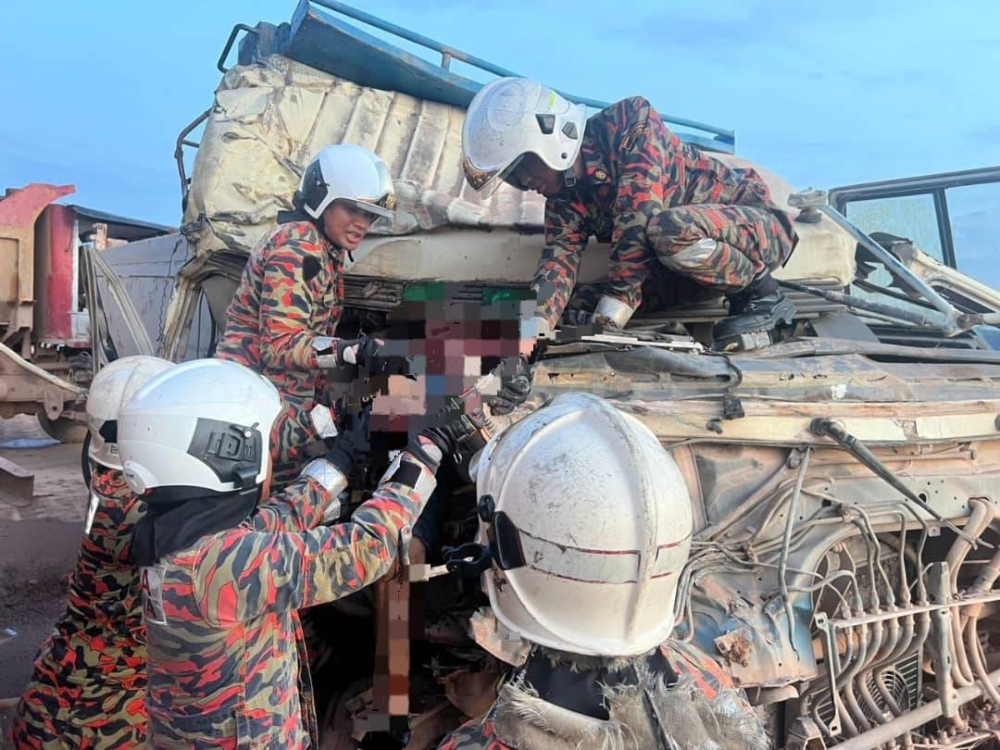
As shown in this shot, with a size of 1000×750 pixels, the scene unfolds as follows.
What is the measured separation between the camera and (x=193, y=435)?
75.5 inches

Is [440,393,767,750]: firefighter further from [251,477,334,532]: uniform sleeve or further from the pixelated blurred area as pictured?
[251,477,334,532]: uniform sleeve

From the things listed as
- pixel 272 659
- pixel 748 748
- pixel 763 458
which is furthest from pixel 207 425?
pixel 763 458

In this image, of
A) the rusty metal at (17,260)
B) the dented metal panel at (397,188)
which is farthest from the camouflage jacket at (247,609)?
the rusty metal at (17,260)

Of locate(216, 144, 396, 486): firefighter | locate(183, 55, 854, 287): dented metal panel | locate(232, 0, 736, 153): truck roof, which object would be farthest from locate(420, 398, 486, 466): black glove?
locate(232, 0, 736, 153): truck roof

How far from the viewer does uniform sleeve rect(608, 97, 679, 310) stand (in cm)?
361

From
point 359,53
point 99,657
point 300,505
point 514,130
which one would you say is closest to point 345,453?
point 300,505

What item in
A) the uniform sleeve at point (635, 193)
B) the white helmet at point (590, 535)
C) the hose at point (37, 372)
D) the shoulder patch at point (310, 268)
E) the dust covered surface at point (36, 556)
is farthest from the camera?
the hose at point (37, 372)

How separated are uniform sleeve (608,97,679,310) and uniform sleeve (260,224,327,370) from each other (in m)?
1.25

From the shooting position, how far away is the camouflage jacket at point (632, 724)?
4.99 feet

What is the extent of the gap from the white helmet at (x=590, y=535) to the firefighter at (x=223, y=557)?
17.5 inches

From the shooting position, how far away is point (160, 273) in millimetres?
5508

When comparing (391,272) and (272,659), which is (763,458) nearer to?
(272,659)

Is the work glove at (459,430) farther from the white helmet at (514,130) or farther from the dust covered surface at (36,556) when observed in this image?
the dust covered surface at (36,556)

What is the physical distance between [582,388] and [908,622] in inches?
54.1
